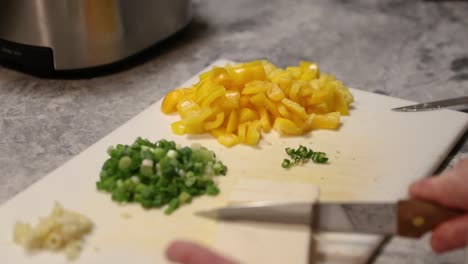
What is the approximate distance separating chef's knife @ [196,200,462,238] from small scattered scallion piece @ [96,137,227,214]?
0.35 ft

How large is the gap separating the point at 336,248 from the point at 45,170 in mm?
589

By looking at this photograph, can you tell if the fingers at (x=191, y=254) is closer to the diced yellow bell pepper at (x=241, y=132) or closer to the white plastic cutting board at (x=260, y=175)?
the white plastic cutting board at (x=260, y=175)

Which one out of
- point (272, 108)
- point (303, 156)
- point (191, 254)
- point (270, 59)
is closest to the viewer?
point (191, 254)

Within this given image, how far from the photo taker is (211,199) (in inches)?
40.8

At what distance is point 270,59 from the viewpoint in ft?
5.65

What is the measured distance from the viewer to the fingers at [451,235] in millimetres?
876

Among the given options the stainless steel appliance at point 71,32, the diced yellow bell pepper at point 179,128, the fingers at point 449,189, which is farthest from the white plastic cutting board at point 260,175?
the stainless steel appliance at point 71,32

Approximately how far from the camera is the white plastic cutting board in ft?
3.06

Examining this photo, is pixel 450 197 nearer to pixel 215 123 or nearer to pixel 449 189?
pixel 449 189

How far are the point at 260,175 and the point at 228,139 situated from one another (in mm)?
121

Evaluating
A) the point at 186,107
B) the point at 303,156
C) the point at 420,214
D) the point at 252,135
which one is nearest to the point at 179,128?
the point at 186,107

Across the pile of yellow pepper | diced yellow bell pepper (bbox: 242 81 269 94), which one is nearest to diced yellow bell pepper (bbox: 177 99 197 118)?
the pile of yellow pepper

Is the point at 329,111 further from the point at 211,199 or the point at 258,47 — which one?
the point at 258,47

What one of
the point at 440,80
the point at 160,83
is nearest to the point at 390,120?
the point at 440,80
